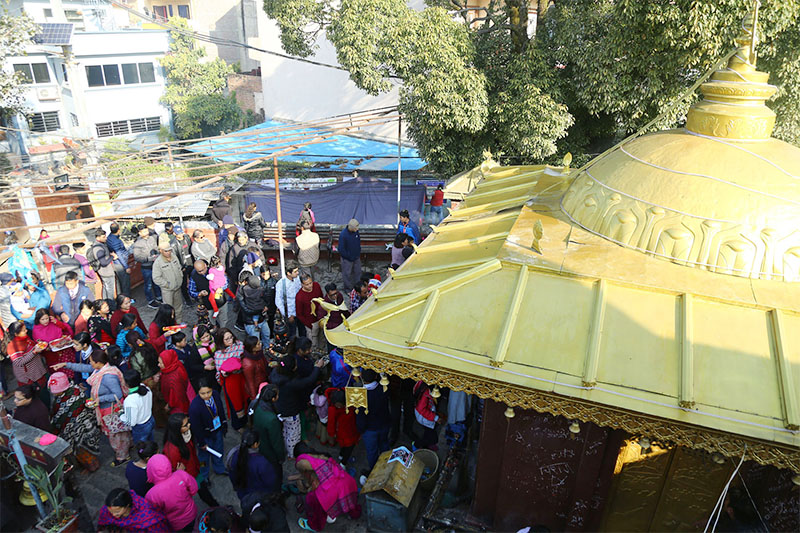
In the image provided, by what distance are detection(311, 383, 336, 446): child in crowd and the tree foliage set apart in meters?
6.27

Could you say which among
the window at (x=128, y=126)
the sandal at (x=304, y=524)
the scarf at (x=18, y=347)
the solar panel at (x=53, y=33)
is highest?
the solar panel at (x=53, y=33)

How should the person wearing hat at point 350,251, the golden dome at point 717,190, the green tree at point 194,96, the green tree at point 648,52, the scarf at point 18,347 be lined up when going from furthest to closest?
1. the green tree at point 194,96
2. the person wearing hat at point 350,251
3. the green tree at point 648,52
4. the scarf at point 18,347
5. the golden dome at point 717,190

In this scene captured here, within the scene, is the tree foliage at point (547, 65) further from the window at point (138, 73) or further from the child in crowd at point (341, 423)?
the window at point (138, 73)

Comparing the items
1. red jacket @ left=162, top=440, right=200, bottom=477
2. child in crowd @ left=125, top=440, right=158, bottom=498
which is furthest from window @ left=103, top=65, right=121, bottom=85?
child in crowd @ left=125, top=440, right=158, bottom=498

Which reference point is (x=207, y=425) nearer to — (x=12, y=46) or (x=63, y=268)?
(x=63, y=268)

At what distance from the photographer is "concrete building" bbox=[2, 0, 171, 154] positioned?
80.7ft

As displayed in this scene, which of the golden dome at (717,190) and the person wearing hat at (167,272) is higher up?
the golden dome at (717,190)

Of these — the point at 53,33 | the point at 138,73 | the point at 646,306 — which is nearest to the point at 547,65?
the point at 646,306

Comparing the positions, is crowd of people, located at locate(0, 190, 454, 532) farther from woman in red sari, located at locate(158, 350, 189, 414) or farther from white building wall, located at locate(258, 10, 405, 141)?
white building wall, located at locate(258, 10, 405, 141)

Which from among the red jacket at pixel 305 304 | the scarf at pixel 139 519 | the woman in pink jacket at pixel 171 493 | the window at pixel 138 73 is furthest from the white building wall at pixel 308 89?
the scarf at pixel 139 519

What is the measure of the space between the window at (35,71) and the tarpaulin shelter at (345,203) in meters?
18.5

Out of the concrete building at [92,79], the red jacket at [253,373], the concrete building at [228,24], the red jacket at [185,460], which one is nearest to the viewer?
the red jacket at [185,460]

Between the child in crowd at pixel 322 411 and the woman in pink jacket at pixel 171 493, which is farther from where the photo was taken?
the child in crowd at pixel 322 411

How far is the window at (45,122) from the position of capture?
1009 inches
